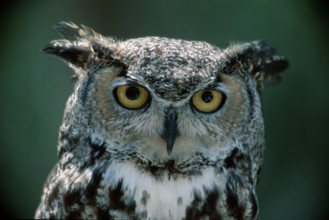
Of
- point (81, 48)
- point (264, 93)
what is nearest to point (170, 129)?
point (81, 48)

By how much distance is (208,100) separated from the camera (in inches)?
93.8

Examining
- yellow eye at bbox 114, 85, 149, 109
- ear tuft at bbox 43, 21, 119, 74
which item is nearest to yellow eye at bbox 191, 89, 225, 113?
yellow eye at bbox 114, 85, 149, 109

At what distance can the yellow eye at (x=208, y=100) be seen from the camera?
93.1 inches

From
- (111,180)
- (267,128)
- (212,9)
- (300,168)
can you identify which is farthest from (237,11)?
(111,180)

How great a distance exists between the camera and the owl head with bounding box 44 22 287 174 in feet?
7.54

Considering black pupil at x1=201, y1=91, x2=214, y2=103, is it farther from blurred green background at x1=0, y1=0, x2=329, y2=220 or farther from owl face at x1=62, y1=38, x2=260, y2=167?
blurred green background at x1=0, y1=0, x2=329, y2=220

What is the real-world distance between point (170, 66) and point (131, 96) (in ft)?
0.55

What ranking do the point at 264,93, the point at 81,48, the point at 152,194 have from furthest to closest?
the point at 264,93
the point at 81,48
the point at 152,194

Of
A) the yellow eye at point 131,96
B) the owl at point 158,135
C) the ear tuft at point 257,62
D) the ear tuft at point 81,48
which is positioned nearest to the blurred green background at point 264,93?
the ear tuft at point 257,62

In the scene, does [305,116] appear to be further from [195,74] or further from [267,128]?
[195,74]

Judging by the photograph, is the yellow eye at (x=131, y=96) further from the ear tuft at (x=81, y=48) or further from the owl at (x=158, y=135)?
the ear tuft at (x=81, y=48)

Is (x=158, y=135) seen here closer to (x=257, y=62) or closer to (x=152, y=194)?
(x=152, y=194)

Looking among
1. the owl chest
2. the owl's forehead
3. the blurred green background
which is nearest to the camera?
the owl's forehead

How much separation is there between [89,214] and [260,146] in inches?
25.9
